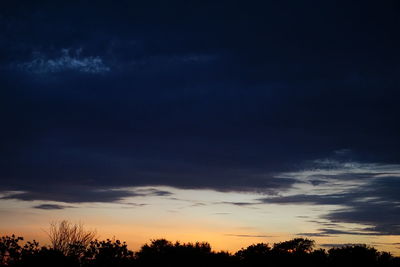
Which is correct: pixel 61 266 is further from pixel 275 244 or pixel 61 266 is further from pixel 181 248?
pixel 275 244

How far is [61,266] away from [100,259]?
391 centimetres

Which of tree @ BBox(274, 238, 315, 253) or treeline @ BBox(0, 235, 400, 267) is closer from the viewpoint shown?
treeline @ BBox(0, 235, 400, 267)

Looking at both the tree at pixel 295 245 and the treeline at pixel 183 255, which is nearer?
the treeline at pixel 183 255

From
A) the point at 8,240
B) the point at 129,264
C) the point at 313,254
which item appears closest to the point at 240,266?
the point at 313,254

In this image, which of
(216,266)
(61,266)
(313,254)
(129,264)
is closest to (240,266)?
(216,266)

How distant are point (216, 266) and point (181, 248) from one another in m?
4.79

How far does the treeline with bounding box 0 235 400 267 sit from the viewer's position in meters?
34.1

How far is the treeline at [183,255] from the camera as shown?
112ft

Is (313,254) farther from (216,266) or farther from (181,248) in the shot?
(181,248)

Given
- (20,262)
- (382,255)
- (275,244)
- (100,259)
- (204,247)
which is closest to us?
(20,262)

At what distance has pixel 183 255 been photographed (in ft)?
154

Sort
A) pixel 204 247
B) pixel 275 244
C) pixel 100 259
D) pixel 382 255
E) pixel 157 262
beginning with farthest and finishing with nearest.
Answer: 1. pixel 275 244
2. pixel 204 247
3. pixel 382 255
4. pixel 157 262
5. pixel 100 259

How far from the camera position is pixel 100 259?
36.9m

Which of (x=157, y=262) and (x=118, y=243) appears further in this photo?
(x=157, y=262)
